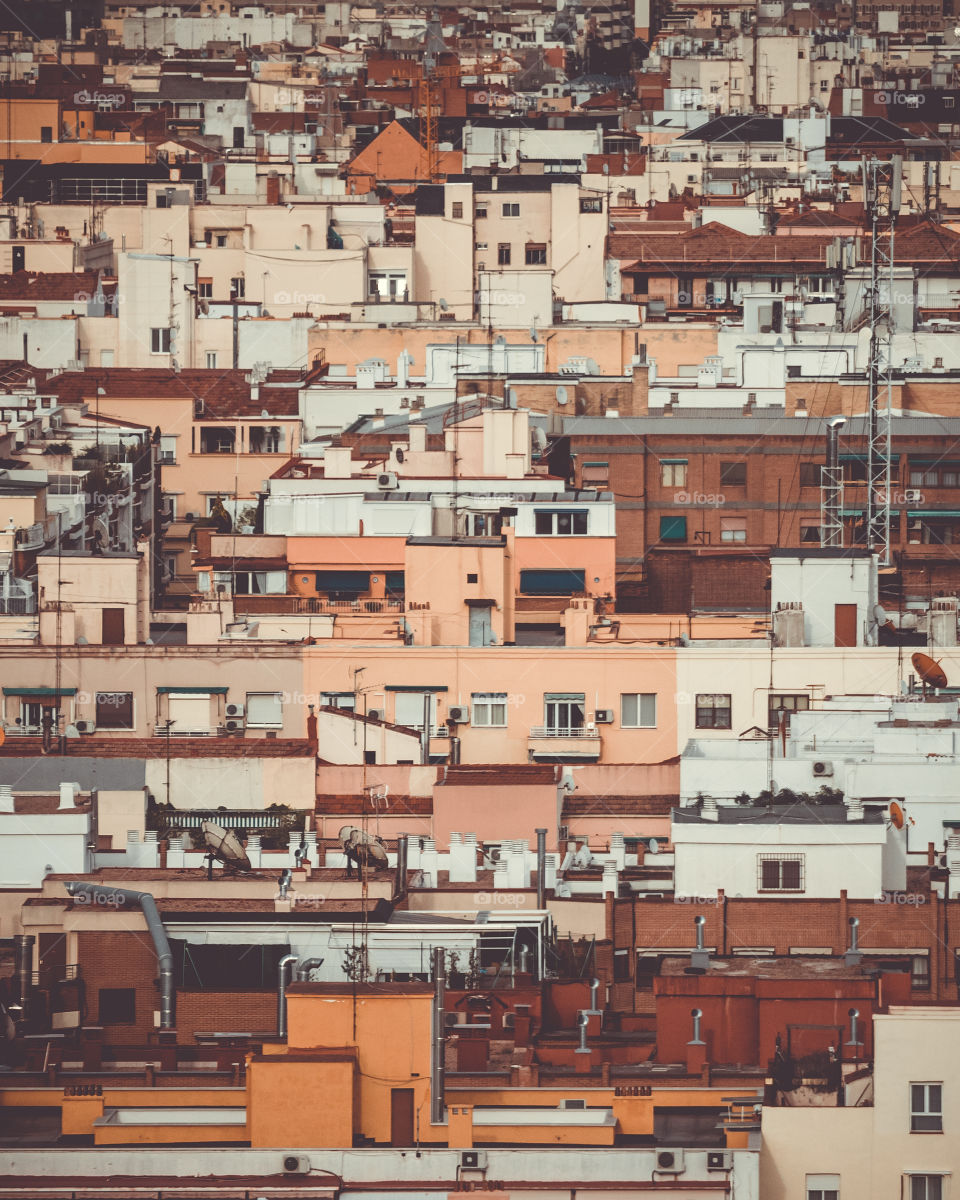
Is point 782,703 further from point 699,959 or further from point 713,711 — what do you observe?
point 699,959

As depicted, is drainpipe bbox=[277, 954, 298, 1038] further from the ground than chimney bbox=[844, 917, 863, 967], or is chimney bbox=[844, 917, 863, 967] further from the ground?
drainpipe bbox=[277, 954, 298, 1038]

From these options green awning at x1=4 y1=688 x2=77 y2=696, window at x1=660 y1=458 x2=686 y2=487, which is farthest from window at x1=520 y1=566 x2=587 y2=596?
window at x1=660 y1=458 x2=686 y2=487

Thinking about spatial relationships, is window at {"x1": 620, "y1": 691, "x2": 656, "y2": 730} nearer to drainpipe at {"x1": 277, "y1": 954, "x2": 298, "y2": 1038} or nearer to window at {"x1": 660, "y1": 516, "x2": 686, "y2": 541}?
drainpipe at {"x1": 277, "y1": 954, "x2": 298, "y2": 1038}

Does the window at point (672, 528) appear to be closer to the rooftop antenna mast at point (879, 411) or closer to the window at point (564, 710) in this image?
the rooftop antenna mast at point (879, 411)

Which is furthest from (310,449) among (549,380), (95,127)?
(95,127)

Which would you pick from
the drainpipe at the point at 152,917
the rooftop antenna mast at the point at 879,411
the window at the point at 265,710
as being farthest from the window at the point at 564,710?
the drainpipe at the point at 152,917

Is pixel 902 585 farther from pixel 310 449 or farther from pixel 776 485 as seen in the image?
pixel 310 449
